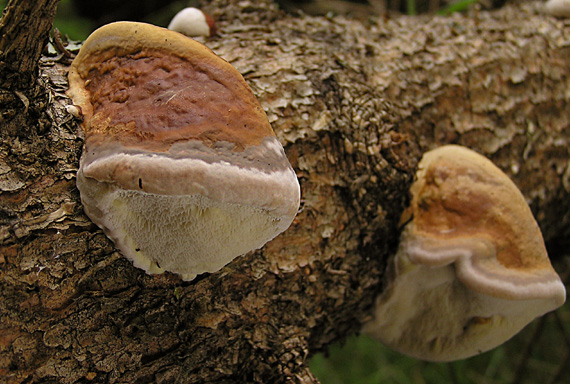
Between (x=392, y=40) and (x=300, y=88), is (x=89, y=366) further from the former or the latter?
(x=392, y=40)

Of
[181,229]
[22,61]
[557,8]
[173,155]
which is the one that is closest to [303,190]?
[181,229]

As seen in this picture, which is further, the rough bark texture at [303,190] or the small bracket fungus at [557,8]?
the small bracket fungus at [557,8]

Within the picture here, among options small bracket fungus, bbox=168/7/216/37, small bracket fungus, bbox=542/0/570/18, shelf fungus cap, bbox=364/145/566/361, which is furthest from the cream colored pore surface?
small bracket fungus, bbox=542/0/570/18

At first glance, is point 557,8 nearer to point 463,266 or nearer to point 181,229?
point 463,266

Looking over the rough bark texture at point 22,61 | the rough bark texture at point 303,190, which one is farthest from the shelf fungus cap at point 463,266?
the rough bark texture at point 22,61

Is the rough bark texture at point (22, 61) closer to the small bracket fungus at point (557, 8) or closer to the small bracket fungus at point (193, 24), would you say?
Answer: the small bracket fungus at point (193, 24)

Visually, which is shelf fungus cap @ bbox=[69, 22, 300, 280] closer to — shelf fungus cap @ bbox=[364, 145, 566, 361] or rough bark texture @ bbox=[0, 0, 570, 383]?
rough bark texture @ bbox=[0, 0, 570, 383]

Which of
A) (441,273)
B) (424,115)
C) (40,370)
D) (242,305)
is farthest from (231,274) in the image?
(424,115)
